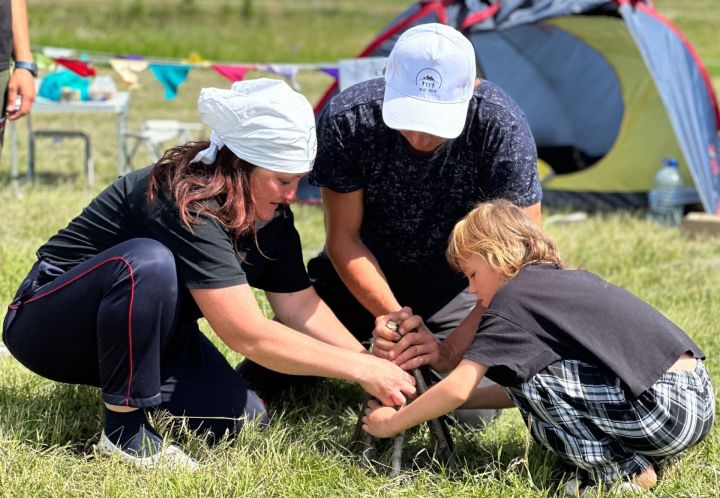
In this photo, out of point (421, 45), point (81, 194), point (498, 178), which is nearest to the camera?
point (421, 45)

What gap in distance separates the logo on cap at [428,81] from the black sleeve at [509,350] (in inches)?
27.1

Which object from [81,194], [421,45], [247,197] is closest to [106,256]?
[247,197]

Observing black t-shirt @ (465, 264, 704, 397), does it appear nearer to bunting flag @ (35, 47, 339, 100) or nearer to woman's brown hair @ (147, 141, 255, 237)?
woman's brown hair @ (147, 141, 255, 237)

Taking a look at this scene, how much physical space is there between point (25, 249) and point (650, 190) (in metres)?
4.39

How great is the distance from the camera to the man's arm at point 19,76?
405 cm

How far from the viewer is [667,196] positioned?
6.91m

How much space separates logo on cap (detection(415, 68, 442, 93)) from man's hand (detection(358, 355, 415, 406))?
2.55 feet

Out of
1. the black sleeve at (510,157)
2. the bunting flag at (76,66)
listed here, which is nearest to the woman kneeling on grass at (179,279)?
the black sleeve at (510,157)

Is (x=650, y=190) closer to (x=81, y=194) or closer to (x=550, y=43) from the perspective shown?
(x=550, y=43)

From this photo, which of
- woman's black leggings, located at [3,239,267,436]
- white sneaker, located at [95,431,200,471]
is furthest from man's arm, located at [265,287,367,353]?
white sneaker, located at [95,431,200,471]

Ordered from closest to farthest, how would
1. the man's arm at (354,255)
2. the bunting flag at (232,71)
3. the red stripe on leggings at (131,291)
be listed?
the red stripe on leggings at (131,291)
the man's arm at (354,255)
the bunting flag at (232,71)

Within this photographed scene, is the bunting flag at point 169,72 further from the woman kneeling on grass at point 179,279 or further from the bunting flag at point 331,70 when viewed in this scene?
the woman kneeling on grass at point 179,279

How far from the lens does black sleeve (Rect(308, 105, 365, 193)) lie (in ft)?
10.5

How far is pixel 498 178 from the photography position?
314 cm
